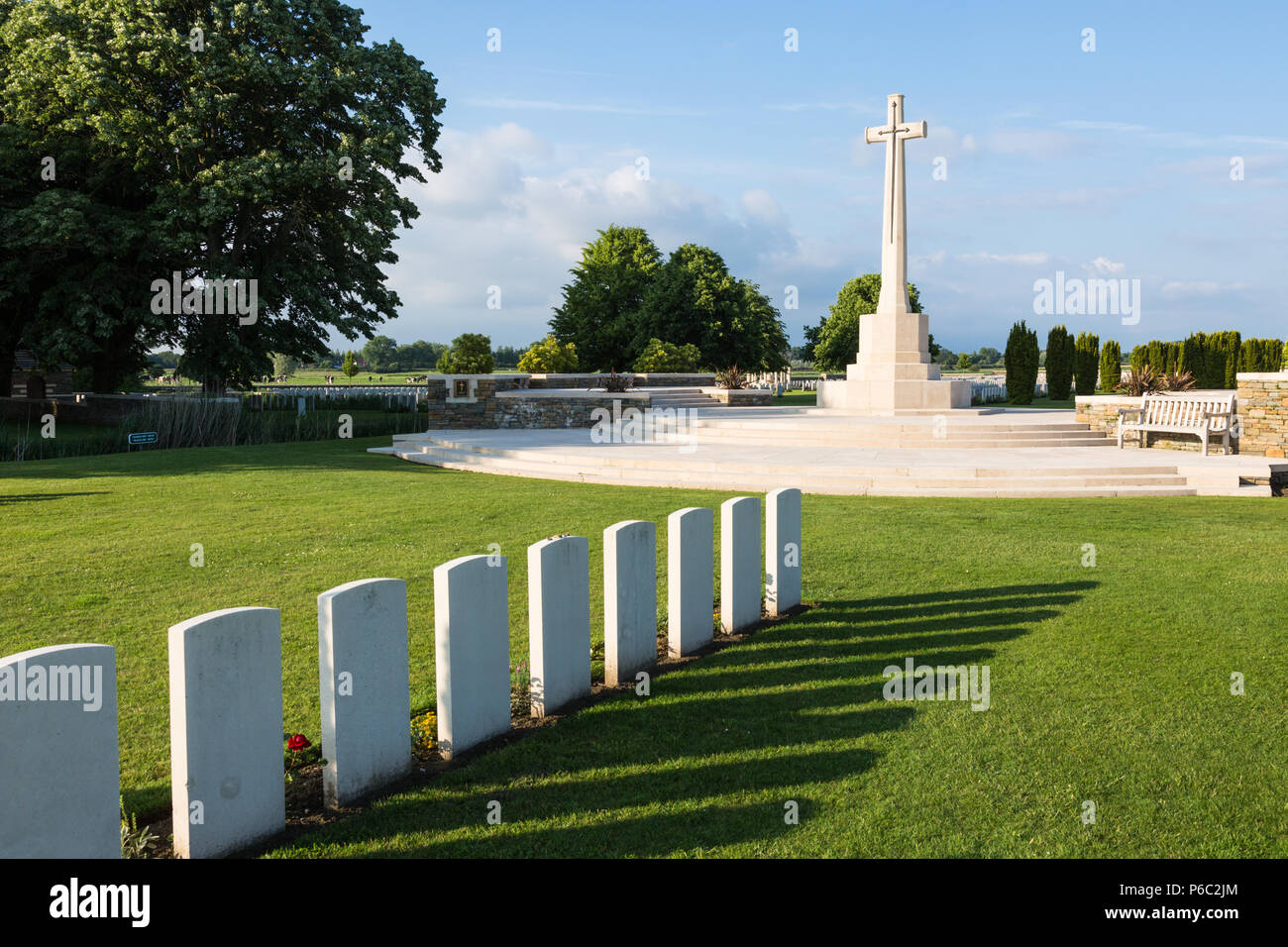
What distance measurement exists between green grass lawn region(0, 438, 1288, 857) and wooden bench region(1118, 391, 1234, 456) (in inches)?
191

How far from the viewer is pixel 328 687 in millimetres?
3623

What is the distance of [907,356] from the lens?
75.7ft

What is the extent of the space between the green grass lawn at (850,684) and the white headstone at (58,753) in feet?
2.48

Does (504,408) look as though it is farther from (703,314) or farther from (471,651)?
(703,314)

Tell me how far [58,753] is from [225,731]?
1.81ft

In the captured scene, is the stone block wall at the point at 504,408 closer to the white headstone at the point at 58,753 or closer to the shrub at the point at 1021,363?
the shrub at the point at 1021,363

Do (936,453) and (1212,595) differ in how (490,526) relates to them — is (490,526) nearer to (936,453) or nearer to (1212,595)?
(1212,595)

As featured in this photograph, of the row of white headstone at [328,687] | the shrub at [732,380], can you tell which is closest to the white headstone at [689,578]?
the row of white headstone at [328,687]

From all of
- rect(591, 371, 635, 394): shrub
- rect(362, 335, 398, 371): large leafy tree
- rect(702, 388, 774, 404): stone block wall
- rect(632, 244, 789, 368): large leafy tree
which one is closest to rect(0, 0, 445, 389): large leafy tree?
rect(591, 371, 635, 394): shrub

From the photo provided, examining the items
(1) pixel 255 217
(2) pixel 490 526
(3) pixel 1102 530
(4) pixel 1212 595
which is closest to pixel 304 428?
(1) pixel 255 217

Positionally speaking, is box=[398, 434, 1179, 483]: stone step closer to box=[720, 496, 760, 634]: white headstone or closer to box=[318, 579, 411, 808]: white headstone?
box=[720, 496, 760, 634]: white headstone

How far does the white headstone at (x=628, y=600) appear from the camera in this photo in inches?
199

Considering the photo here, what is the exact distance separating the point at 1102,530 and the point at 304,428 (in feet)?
64.1
